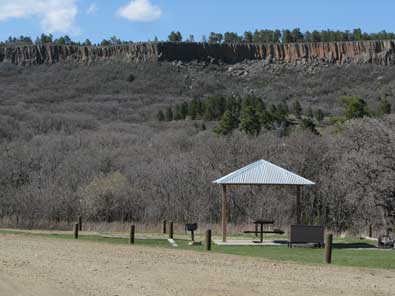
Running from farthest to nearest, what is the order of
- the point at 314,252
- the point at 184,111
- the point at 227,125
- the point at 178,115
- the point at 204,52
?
the point at 204,52
the point at 184,111
the point at 178,115
the point at 227,125
the point at 314,252

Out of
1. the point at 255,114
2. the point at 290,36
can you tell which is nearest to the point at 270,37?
the point at 290,36

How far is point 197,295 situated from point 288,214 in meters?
26.0

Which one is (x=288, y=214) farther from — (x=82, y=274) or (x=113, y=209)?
(x=82, y=274)

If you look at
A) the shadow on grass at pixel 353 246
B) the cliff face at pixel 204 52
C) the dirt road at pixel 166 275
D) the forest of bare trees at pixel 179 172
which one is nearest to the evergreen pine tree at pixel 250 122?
the forest of bare trees at pixel 179 172

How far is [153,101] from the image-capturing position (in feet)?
292

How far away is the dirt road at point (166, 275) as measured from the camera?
14.1m

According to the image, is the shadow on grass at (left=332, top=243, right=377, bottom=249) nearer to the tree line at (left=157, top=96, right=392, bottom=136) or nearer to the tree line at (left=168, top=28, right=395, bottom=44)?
the tree line at (left=157, top=96, right=392, bottom=136)

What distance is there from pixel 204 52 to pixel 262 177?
280ft

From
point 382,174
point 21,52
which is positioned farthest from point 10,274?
point 21,52

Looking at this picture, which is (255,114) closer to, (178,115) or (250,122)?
(250,122)

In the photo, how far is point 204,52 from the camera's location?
111438 millimetres

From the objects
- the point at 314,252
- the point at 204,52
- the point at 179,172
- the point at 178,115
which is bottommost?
the point at 314,252

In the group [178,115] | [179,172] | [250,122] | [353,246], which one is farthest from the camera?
[178,115]

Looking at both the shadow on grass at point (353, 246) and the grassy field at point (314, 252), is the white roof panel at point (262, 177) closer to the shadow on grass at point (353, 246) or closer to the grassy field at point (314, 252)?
the shadow on grass at point (353, 246)
